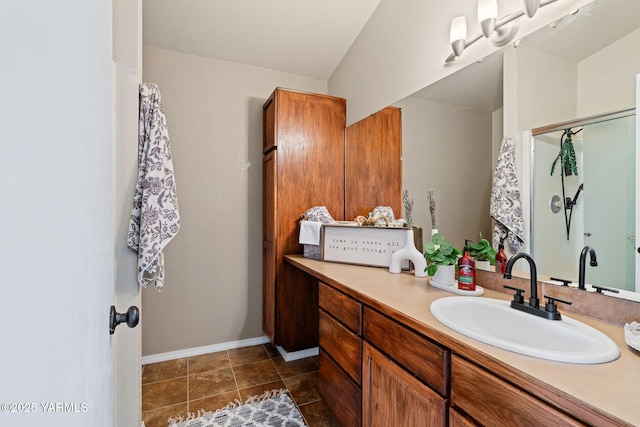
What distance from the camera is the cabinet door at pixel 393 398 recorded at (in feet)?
3.19

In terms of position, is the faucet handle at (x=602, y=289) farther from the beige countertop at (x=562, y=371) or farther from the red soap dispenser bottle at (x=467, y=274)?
the red soap dispenser bottle at (x=467, y=274)

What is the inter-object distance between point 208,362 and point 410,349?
1966 millimetres

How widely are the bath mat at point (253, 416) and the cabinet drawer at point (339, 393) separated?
27 cm

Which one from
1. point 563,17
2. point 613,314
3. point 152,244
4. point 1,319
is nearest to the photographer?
point 1,319

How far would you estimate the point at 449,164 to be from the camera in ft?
5.62

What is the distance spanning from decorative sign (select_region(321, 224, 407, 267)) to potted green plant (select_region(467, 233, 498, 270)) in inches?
16.1

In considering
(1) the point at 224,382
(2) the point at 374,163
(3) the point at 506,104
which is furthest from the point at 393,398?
(2) the point at 374,163

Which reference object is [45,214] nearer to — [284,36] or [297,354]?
[297,354]

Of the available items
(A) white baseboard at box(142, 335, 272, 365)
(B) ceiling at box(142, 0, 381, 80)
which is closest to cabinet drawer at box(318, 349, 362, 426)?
(A) white baseboard at box(142, 335, 272, 365)

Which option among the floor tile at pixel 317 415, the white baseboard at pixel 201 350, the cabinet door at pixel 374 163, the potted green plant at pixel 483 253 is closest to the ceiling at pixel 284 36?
the cabinet door at pixel 374 163

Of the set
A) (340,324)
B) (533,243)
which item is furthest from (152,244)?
(533,243)

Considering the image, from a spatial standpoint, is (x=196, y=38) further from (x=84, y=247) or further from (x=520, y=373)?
(x=520, y=373)

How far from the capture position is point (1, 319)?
195 mm

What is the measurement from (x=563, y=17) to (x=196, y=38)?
2.36 m
